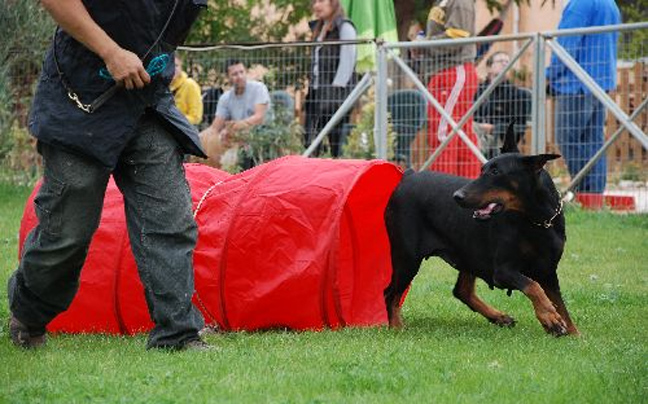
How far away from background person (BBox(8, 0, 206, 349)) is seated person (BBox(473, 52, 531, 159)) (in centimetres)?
657

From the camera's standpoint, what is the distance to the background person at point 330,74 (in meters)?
12.4

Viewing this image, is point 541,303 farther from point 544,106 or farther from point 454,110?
point 454,110

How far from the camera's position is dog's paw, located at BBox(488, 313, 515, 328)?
259 inches

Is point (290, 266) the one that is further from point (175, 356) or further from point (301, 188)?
point (175, 356)

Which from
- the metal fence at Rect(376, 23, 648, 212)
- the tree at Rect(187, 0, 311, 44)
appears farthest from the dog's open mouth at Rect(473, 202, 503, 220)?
the tree at Rect(187, 0, 311, 44)

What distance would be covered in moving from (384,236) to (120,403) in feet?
9.98

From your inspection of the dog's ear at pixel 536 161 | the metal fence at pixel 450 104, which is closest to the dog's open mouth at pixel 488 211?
the dog's ear at pixel 536 161

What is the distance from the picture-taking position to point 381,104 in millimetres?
12180

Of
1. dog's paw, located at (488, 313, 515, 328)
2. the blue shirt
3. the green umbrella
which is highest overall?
the green umbrella

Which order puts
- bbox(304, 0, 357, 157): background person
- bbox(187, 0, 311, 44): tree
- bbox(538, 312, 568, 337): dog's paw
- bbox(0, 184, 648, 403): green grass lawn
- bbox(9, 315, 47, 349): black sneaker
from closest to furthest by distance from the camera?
1. bbox(0, 184, 648, 403): green grass lawn
2. bbox(9, 315, 47, 349): black sneaker
3. bbox(538, 312, 568, 337): dog's paw
4. bbox(304, 0, 357, 157): background person
5. bbox(187, 0, 311, 44): tree

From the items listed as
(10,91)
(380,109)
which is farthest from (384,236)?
(10,91)

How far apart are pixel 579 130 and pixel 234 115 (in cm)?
376

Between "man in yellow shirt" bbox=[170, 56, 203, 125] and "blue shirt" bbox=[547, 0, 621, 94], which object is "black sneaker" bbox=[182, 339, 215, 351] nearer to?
"blue shirt" bbox=[547, 0, 621, 94]

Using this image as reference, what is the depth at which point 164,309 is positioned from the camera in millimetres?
5383
